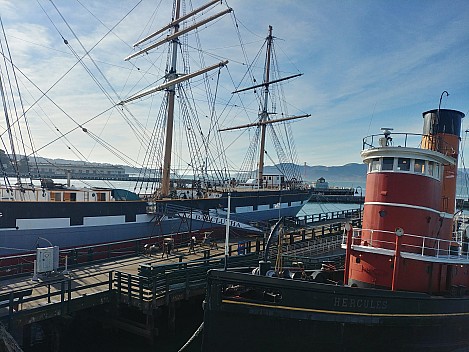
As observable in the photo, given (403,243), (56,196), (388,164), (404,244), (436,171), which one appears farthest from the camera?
(56,196)

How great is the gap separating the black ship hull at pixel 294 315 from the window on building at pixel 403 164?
12.1ft

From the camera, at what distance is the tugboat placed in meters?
9.31

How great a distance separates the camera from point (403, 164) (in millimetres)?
11391

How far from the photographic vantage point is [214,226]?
30047 mm

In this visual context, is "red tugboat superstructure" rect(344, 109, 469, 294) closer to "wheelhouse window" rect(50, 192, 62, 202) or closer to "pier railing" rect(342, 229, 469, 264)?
"pier railing" rect(342, 229, 469, 264)

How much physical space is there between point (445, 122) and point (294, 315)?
890 cm

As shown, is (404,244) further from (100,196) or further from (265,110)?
(265,110)

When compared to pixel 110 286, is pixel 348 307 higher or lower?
higher

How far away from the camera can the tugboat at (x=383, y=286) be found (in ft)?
30.6

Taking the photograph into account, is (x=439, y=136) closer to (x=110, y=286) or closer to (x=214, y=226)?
(x=110, y=286)

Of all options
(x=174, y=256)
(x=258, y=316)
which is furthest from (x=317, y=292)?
(x=174, y=256)

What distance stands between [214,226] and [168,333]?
1687 cm

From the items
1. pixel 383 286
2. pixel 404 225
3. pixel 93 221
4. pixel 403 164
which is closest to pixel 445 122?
pixel 403 164

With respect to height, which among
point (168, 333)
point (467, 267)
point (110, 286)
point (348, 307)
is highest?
point (467, 267)
